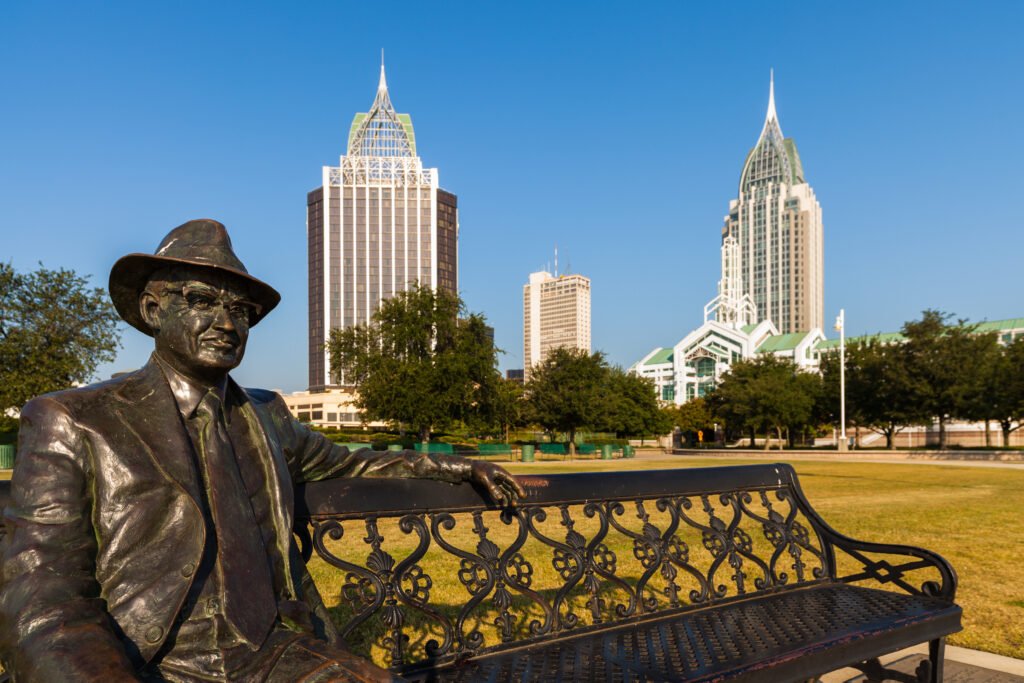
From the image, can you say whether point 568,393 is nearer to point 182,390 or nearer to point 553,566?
point 553,566

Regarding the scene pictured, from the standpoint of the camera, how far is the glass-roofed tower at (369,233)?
432 feet

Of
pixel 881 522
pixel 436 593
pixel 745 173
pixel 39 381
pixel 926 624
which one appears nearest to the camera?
pixel 926 624

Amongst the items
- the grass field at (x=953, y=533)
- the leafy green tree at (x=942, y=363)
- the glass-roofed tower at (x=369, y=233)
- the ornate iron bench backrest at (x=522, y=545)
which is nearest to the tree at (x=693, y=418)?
the leafy green tree at (x=942, y=363)

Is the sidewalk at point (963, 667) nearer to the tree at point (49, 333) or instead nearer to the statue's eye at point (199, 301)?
the statue's eye at point (199, 301)

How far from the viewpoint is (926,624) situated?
3449 millimetres

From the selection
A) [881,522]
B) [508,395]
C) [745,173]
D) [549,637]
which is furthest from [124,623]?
[745,173]

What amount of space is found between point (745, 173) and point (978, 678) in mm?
191079

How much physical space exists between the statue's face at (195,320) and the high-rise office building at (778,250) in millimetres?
165117

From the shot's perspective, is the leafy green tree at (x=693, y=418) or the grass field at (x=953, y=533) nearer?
the grass field at (x=953, y=533)

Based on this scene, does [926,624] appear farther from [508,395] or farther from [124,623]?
[508,395]

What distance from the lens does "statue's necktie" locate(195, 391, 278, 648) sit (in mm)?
1926

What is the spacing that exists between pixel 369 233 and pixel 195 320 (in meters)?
134

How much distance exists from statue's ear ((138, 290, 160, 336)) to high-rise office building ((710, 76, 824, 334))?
6502 inches

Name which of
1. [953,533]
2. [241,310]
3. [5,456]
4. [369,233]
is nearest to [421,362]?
[5,456]
